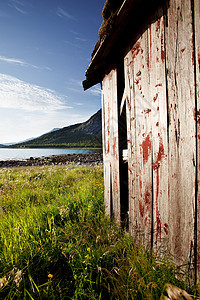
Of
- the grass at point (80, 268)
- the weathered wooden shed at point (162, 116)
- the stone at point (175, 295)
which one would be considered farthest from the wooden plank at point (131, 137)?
the stone at point (175, 295)

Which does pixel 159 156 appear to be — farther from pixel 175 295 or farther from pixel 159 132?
pixel 175 295

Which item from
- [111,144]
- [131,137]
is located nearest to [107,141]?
[111,144]

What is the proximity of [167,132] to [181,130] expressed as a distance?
0.51ft

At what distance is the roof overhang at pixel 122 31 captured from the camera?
156 cm

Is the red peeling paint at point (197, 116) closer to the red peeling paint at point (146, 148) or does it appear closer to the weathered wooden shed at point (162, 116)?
the weathered wooden shed at point (162, 116)

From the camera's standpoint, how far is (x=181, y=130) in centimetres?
134

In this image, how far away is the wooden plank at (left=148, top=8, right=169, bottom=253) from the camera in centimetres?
152

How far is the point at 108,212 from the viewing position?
9.12 ft

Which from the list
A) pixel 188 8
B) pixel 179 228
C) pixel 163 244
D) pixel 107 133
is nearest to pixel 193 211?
pixel 179 228

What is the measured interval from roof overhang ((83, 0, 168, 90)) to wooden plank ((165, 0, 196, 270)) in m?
0.34

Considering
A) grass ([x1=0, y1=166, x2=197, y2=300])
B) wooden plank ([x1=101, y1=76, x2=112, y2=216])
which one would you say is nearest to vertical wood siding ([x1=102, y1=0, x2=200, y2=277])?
grass ([x1=0, y1=166, x2=197, y2=300])

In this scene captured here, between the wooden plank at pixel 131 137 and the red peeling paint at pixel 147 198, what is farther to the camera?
the wooden plank at pixel 131 137

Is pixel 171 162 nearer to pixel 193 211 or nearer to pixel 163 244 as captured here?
pixel 193 211

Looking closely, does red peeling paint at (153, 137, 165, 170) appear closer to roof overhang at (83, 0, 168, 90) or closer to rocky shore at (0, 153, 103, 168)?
roof overhang at (83, 0, 168, 90)
